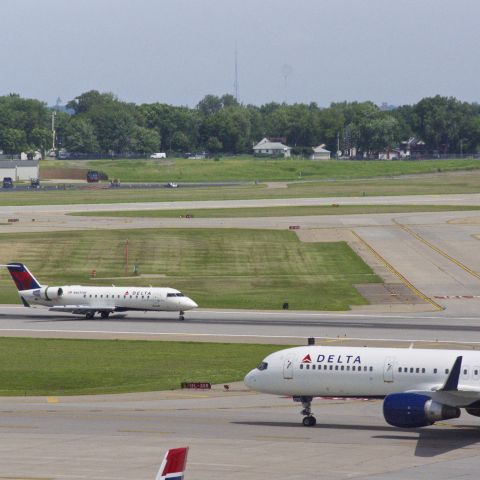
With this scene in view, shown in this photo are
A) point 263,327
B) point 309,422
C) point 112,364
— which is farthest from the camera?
point 263,327

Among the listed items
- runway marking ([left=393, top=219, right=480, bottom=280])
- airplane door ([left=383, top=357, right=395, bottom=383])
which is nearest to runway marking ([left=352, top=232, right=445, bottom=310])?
runway marking ([left=393, top=219, right=480, bottom=280])

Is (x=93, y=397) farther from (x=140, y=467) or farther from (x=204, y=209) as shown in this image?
(x=204, y=209)

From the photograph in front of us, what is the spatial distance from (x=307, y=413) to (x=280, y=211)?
434 feet

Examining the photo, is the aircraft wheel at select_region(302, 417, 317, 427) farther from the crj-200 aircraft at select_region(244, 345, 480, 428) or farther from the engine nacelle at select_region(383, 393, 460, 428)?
the engine nacelle at select_region(383, 393, 460, 428)

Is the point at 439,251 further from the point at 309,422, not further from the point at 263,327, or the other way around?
the point at 309,422

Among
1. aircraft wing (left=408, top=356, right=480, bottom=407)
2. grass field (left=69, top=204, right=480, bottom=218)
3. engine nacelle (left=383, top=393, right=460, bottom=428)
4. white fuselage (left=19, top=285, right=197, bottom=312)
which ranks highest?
aircraft wing (left=408, top=356, right=480, bottom=407)

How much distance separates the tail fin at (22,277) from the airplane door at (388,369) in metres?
53.7

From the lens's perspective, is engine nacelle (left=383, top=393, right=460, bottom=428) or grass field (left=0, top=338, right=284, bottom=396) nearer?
engine nacelle (left=383, top=393, right=460, bottom=428)

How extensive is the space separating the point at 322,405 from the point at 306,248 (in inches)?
3159

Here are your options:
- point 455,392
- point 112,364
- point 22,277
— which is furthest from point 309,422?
point 22,277

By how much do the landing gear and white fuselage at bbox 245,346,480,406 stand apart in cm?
72

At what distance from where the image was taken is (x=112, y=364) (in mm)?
78188

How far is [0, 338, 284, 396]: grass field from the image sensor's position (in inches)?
2822

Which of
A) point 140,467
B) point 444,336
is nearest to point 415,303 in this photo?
point 444,336
